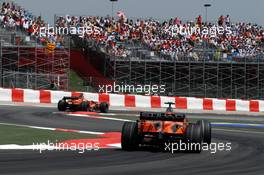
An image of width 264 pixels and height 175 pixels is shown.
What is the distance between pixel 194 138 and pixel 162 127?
2.38 ft

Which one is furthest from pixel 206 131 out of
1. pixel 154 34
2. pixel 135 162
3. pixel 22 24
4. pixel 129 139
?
pixel 154 34

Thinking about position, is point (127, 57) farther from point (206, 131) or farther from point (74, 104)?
point (206, 131)

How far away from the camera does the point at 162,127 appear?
14.2 meters

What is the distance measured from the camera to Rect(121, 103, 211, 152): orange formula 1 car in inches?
554

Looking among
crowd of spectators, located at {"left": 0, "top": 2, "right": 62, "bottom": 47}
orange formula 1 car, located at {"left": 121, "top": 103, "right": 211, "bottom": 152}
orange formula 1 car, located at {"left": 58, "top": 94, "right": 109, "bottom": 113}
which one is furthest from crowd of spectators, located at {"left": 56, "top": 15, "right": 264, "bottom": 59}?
orange formula 1 car, located at {"left": 121, "top": 103, "right": 211, "bottom": 152}

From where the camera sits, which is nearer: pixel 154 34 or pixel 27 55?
pixel 27 55

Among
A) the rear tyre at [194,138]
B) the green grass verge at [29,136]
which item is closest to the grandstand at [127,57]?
the green grass verge at [29,136]

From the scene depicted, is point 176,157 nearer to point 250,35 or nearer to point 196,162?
point 196,162

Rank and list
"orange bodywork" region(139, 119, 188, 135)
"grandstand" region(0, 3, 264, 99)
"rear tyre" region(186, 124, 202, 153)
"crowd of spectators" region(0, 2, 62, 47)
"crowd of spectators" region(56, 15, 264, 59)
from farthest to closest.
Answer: "crowd of spectators" region(56, 15, 264, 59)
"crowd of spectators" region(0, 2, 62, 47)
"grandstand" region(0, 3, 264, 99)
"orange bodywork" region(139, 119, 188, 135)
"rear tyre" region(186, 124, 202, 153)

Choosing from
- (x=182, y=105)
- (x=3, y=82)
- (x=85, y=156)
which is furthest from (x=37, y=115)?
(x=85, y=156)

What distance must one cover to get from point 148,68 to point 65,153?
2501cm

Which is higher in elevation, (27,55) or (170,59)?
(27,55)

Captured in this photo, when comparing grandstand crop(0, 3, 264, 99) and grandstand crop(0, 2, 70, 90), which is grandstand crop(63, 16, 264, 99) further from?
grandstand crop(0, 2, 70, 90)

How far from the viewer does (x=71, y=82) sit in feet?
122
